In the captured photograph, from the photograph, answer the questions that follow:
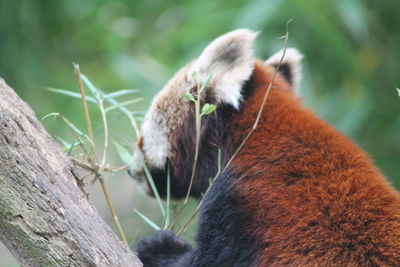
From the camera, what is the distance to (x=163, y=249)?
7.26 ft

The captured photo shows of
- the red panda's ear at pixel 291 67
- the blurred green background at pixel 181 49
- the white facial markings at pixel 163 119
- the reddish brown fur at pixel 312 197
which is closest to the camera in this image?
the reddish brown fur at pixel 312 197

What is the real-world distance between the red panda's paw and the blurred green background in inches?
85.4

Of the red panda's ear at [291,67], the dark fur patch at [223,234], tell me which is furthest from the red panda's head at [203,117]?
the red panda's ear at [291,67]

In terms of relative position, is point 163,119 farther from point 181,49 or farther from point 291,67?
point 181,49

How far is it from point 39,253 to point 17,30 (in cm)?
379

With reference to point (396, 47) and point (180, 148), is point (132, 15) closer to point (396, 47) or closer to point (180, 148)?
point (396, 47)

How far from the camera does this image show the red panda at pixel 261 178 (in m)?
1.83

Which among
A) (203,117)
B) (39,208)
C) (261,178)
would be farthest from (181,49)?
(39,208)

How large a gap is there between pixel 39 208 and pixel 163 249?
725mm

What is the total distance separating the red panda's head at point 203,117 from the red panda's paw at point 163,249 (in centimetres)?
21

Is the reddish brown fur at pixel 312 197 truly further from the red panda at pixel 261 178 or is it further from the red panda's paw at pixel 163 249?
the red panda's paw at pixel 163 249

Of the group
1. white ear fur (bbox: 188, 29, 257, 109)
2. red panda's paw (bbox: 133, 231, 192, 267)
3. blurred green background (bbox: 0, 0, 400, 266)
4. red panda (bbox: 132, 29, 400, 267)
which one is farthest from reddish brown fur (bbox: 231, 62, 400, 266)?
blurred green background (bbox: 0, 0, 400, 266)

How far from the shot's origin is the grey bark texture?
1566 mm

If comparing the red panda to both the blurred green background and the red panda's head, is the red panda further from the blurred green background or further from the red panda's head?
the blurred green background
